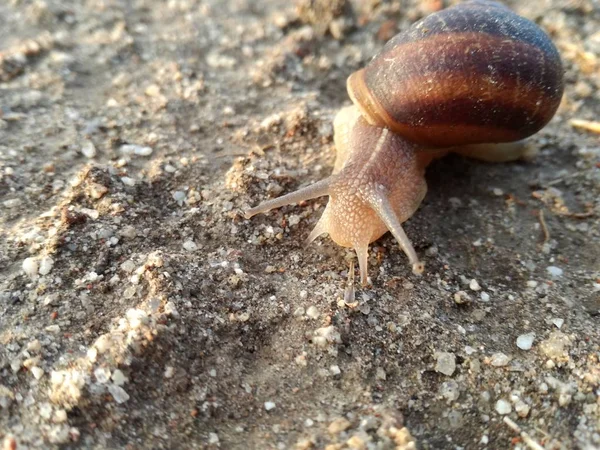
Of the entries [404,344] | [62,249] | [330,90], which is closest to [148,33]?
[330,90]

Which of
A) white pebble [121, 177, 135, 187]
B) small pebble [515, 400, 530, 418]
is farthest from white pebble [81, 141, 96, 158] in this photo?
small pebble [515, 400, 530, 418]

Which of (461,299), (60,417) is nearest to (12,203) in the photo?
(60,417)

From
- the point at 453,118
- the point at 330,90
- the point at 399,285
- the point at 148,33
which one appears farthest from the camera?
the point at 148,33

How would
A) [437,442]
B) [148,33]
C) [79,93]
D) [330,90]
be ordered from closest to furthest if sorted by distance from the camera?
1. [437,442]
2. [79,93]
3. [330,90]
4. [148,33]

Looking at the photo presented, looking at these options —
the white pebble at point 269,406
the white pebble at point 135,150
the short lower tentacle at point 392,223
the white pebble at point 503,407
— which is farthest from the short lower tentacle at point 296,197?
the white pebble at point 503,407

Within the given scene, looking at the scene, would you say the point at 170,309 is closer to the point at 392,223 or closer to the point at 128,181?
the point at 128,181

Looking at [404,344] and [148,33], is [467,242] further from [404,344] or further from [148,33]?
[148,33]

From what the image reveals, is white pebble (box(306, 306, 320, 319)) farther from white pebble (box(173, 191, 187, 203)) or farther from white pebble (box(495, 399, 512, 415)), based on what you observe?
white pebble (box(173, 191, 187, 203))

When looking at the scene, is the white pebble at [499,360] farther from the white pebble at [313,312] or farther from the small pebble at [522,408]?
the white pebble at [313,312]
